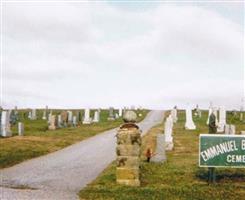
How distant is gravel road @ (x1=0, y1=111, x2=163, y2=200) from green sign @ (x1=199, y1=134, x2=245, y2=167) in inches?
155

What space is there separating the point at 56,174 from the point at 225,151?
6072 millimetres

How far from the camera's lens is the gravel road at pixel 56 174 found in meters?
16.3

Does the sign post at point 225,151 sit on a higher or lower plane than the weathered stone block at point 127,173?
higher

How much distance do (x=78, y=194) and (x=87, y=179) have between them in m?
3.13

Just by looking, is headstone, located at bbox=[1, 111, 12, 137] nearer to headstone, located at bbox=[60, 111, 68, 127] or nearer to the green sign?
headstone, located at bbox=[60, 111, 68, 127]

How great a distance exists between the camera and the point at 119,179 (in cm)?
1798

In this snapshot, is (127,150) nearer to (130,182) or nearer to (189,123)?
(130,182)

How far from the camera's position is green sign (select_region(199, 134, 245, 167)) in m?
18.9

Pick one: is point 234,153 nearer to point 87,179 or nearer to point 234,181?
point 234,181

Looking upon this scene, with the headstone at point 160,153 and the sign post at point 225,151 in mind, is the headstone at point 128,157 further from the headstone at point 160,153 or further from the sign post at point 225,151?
the headstone at point 160,153

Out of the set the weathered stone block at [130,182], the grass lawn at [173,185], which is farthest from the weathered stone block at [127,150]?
the grass lawn at [173,185]

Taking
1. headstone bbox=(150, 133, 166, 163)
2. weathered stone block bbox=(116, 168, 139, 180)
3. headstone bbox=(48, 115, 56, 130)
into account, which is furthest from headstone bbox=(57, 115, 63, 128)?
weathered stone block bbox=(116, 168, 139, 180)

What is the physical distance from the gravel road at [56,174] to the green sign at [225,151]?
3.93 m

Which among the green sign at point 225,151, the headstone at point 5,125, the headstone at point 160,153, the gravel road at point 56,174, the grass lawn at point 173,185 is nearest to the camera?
the grass lawn at point 173,185
